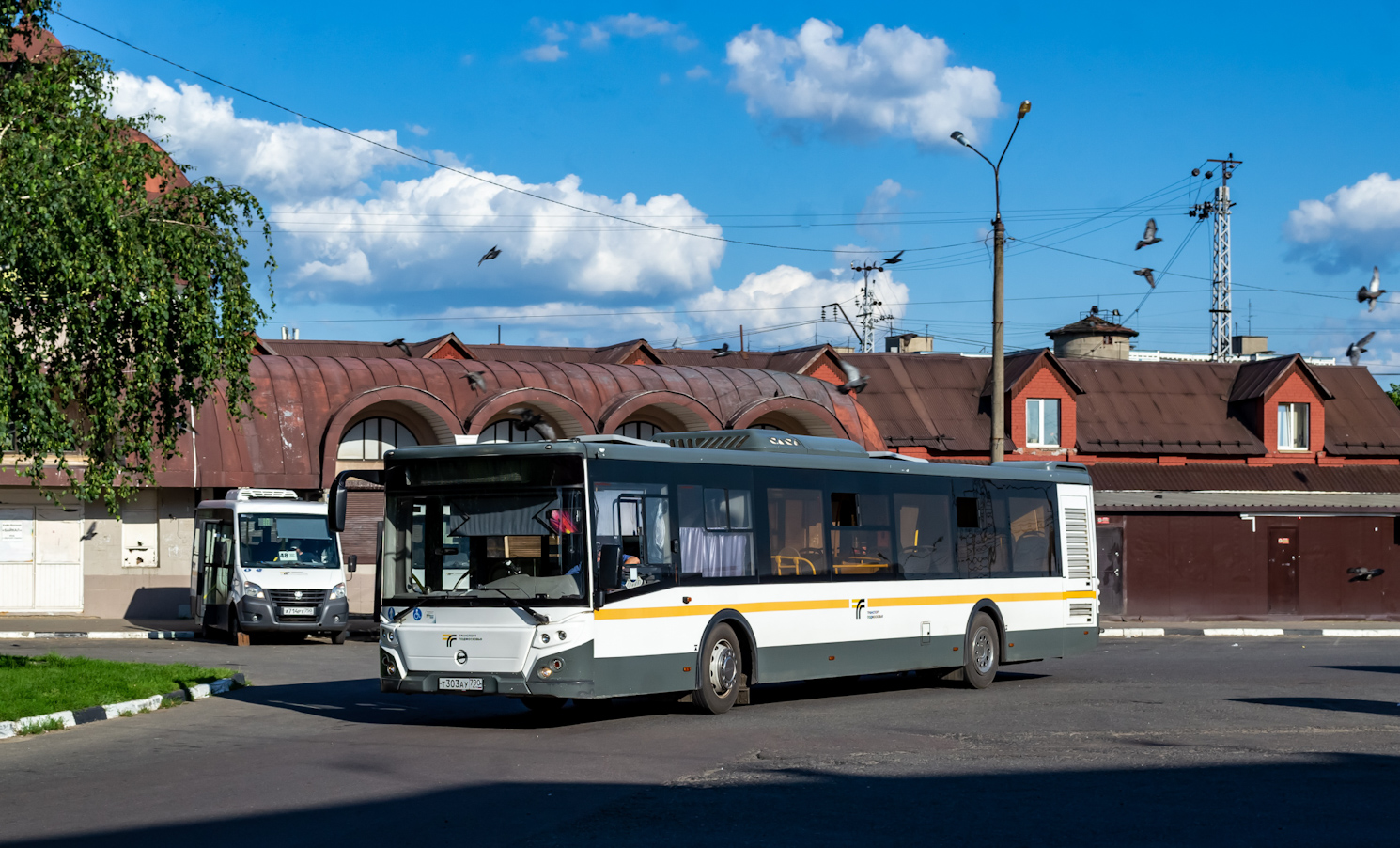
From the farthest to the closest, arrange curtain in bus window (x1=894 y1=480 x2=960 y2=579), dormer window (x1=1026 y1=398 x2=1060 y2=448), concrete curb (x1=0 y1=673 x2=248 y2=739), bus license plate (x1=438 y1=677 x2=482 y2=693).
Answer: dormer window (x1=1026 y1=398 x2=1060 y2=448) → curtain in bus window (x1=894 y1=480 x2=960 y2=579) → concrete curb (x1=0 y1=673 x2=248 y2=739) → bus license plate (x1=438 y1=677 x2=482 y2=693)

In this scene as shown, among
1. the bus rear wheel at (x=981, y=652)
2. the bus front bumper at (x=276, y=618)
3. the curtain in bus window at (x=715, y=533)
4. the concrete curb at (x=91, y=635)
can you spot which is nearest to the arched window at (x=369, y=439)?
the concrete curb at (x=91, y=635)

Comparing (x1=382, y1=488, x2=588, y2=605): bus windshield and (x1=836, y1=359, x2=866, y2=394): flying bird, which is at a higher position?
(x1=836, y1=359, x2=866, y2=394): flying bird

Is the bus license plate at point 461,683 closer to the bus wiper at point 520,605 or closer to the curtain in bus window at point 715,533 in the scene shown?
the bus wiper at point 520,605

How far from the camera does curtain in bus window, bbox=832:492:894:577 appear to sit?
660 inches

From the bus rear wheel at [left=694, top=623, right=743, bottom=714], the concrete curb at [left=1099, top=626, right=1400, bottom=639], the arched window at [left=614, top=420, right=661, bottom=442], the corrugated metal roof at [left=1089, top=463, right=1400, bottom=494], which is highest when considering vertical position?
the arched window at [left=614, top=420, right=661, bottom=442]

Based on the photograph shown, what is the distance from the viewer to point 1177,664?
72.9ft

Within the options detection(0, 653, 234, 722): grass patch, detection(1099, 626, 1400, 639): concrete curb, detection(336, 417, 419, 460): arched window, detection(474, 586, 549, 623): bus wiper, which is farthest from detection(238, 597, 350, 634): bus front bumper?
detection(1099, 626, 1400, 639): concrete curb

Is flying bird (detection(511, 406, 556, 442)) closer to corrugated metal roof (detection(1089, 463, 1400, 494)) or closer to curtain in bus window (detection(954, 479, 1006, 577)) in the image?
corrugated metal roof (detection(1089, 463, 1400, 494))

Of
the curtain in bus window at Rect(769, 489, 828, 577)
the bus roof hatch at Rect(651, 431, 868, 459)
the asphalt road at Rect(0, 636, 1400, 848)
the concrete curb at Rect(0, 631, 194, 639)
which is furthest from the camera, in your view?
the concrete curb at Rect(0, 631, 194, 639)

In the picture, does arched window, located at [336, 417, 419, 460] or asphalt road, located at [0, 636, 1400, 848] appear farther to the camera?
arched window, located at [336, 417, 419, 460]

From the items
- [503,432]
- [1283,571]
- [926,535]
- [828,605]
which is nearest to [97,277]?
[828,605]

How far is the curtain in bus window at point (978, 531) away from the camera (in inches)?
736

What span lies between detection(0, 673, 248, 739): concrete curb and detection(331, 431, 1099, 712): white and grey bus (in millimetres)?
3349

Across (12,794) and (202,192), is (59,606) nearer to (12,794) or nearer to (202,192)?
(202,192)
